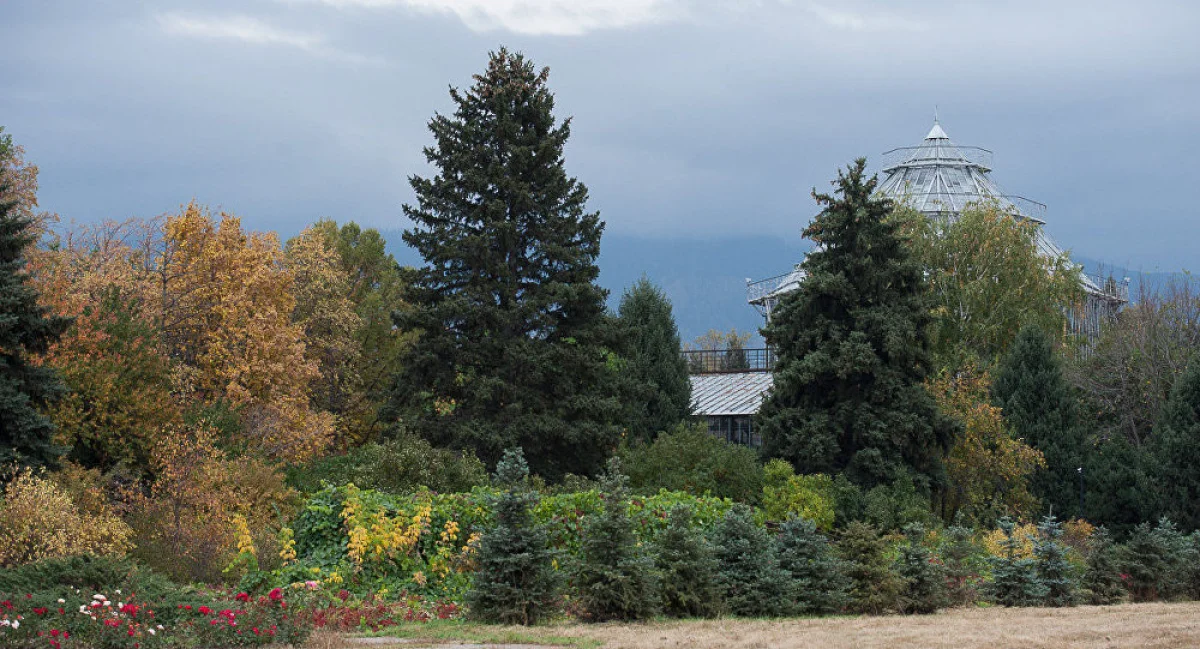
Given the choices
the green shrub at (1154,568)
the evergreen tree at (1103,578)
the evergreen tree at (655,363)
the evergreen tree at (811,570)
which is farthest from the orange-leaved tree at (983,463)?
the evergreen tree at (811,570)

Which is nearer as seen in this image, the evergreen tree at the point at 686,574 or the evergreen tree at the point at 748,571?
the evergreen tree at the point at 686,574

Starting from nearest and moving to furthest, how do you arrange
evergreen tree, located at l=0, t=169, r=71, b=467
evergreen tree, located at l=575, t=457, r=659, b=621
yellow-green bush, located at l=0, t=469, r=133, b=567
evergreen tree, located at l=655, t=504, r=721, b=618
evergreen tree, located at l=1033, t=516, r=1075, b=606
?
1. evergreen tree, located at l=575, t=457, r=659, b=621
2. evergreen tree, located at l=655, t=504, r=721, b=618
3. yellow-green bush, located at l=0, t=469, r=133, b=567
4. evergreen tree, located at l=0, t=169, r=71, b=467
5. evergreen tree, located at l=1033, t=516, r=1075, b=606

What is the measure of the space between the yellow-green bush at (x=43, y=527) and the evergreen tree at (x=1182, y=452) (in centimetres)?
2752

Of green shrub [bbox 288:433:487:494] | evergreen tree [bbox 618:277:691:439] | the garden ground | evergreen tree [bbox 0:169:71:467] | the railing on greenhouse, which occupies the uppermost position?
the railing on greenhouse

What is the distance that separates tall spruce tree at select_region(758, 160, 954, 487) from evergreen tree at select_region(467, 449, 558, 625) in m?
14.0

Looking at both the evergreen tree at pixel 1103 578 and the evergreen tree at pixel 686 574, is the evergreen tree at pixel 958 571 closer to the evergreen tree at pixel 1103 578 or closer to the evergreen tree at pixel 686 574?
the evergreen tree at pixel 1103 578

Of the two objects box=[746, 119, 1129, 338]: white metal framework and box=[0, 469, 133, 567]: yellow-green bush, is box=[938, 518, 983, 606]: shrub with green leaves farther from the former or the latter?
box=[746, 119, 1129, 338]: white metal framework

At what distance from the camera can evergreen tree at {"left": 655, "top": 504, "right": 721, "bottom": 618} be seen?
1508 centimetres

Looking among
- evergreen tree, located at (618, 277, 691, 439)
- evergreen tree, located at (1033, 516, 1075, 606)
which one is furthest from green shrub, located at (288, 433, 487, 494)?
evergreen tree, located at (618, 277, 691, 439)

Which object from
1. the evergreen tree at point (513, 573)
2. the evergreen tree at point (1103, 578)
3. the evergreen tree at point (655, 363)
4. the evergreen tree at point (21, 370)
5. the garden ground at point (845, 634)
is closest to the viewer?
the garden ground at point (845, 634)

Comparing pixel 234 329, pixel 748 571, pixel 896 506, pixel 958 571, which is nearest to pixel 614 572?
pixel 748 571

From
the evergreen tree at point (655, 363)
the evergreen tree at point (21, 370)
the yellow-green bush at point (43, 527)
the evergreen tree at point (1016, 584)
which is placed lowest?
the evergreen tree at point (1016, 584)

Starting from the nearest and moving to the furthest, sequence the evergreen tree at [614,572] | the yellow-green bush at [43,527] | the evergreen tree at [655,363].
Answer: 1. the evergreen tree at [614,572]
2. the yellow-green bush at [43,527]
3. the evergreen tree at [655,363]

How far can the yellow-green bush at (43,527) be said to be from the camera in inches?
602
